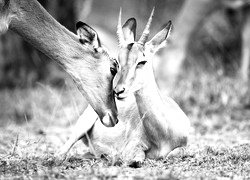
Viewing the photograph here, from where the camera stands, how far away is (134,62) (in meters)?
5.85

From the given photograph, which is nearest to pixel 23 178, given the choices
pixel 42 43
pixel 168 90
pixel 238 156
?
pixel 42 43

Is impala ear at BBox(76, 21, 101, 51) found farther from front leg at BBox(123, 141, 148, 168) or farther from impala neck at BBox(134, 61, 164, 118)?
front leg at BBox(123, 141, 148, 168)

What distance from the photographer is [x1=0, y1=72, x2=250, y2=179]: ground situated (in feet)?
16.6

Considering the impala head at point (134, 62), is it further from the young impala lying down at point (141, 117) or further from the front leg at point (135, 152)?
the front leg at point (135, 152)

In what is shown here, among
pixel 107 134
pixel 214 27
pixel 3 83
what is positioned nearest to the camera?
pixel 107 134

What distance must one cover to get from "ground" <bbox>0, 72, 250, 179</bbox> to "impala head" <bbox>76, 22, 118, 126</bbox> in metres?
0.51

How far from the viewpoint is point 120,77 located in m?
5.72

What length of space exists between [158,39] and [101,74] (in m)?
0.77

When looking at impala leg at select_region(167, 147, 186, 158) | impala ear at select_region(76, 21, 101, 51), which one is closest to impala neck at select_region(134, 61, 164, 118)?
impala leg at select_region(167, 147, 186, 158)

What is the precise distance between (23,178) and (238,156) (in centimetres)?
232

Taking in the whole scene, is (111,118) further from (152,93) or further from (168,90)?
(168,90)

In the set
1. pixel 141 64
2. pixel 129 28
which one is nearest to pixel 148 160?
pixel 141 64

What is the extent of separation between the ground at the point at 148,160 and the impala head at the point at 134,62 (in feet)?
2.48

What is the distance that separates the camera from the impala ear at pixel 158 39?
6.21 meters
